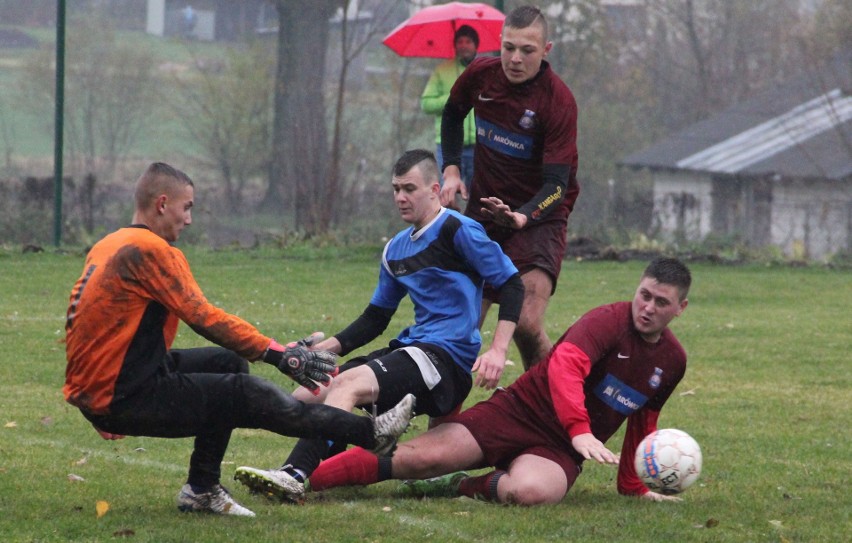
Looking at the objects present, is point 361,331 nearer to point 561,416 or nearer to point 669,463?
point 561,416

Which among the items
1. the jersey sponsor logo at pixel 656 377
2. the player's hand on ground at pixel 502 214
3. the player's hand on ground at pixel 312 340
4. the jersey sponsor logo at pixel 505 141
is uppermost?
the jersey sponsor logo at pixel 505 141

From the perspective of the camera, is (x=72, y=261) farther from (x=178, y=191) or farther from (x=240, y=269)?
(x=178, y=191)

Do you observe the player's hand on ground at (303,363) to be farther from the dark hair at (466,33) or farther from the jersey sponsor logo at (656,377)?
the dark hair at (466,33)

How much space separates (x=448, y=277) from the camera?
20.9 feet

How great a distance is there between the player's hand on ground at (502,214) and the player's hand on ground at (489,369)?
108 cm

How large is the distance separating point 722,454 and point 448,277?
2124mm

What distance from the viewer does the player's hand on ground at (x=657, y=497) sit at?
6141mm

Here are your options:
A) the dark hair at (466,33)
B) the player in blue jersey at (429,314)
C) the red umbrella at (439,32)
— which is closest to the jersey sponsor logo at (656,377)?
the player in blue jersey at (429,314)

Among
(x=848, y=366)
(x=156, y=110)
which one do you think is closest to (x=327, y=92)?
(x=156, y=110)

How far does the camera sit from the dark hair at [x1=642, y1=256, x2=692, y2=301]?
596 cm

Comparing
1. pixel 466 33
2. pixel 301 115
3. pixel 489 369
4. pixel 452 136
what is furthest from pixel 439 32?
pixel 489 369

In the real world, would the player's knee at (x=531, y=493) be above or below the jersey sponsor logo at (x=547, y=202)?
below

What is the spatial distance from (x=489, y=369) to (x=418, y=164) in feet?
3.72

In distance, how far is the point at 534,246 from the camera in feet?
24.5
